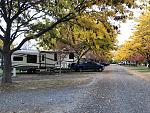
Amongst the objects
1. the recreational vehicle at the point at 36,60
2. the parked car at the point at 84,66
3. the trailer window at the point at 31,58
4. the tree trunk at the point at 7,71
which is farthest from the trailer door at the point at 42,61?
the tree trunk at the point at 7,71

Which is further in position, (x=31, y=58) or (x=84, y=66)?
(x=84, y=66)

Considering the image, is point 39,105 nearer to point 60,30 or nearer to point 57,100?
point 57,100

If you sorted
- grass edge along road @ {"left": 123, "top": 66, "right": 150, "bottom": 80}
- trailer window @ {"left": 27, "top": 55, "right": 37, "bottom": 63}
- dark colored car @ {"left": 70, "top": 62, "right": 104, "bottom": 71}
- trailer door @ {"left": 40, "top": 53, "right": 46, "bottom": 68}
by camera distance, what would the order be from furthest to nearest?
dark colored car @ {"left": 70, "top": 62, "right": 104, "bottom": 71} < trailer door @ {"left": 40, "top": 53, "right": 46, "bottom": 68} < trailer window @ {"left": 27, "top": 55, "right": 37, "bottom": 63} < grass edge along road @ {"left": 123, "top": 66, "right": 150, "bottom": 80}

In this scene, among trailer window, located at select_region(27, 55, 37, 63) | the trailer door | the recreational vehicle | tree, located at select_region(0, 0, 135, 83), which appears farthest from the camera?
the trailer door

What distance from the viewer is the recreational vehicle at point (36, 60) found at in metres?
48.0

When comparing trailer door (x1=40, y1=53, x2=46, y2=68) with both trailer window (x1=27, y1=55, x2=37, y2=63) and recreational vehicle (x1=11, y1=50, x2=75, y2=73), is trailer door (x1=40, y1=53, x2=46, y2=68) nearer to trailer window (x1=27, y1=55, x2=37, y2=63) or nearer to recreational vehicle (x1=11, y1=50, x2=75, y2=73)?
recreational vehicle (x1=11, y1=50, x2=75, y2=73)

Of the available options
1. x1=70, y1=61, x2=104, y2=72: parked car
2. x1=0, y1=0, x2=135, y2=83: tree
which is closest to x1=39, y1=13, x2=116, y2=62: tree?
x1=0, y1=0, x2=135, y2=83: tree

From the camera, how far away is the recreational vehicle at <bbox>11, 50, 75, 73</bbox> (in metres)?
48.0

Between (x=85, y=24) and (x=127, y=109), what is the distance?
14099 millimetres

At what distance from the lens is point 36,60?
48562 millimetres

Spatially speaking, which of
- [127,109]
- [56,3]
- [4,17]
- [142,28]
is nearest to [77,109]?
[127,109]

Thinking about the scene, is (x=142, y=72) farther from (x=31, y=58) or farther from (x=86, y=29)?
(x=86, y=29)

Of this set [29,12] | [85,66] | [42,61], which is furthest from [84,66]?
[29,12]

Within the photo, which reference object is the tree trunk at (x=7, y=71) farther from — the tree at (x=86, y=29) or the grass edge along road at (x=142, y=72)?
the grass edge along road at (x=142, y=72)
